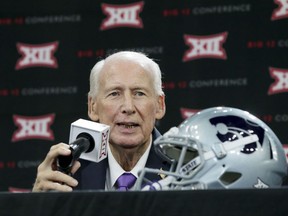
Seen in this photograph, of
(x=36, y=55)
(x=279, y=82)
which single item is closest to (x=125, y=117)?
(x=279, y=82)

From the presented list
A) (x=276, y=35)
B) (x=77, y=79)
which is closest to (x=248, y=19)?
(x=276, y=35)

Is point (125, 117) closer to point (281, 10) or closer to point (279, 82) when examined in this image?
point (279, 82)

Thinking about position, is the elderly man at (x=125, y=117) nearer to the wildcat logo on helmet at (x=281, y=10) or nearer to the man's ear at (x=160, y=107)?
the man's ear at (x=160, y=107)

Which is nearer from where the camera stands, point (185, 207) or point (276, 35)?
point (185, 207)

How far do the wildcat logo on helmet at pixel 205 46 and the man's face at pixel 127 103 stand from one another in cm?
91

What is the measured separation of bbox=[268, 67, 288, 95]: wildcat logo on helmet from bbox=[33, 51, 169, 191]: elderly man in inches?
34.2

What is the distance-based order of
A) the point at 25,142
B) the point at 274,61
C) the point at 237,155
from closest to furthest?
the point at 237,155
the point at 274,61
the point at 25,142

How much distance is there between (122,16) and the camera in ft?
10.7

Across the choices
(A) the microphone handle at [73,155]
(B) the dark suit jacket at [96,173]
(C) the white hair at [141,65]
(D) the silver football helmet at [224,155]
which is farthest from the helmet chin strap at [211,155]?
(C) the white hair at [141,65]

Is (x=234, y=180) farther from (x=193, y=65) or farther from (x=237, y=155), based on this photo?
(x=193, y=65)

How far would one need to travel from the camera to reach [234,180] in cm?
150

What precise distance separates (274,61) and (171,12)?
42cm

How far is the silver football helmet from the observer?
4.86 feet

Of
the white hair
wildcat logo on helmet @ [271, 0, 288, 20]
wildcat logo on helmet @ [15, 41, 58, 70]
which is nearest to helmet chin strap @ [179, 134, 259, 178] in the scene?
the white hair
